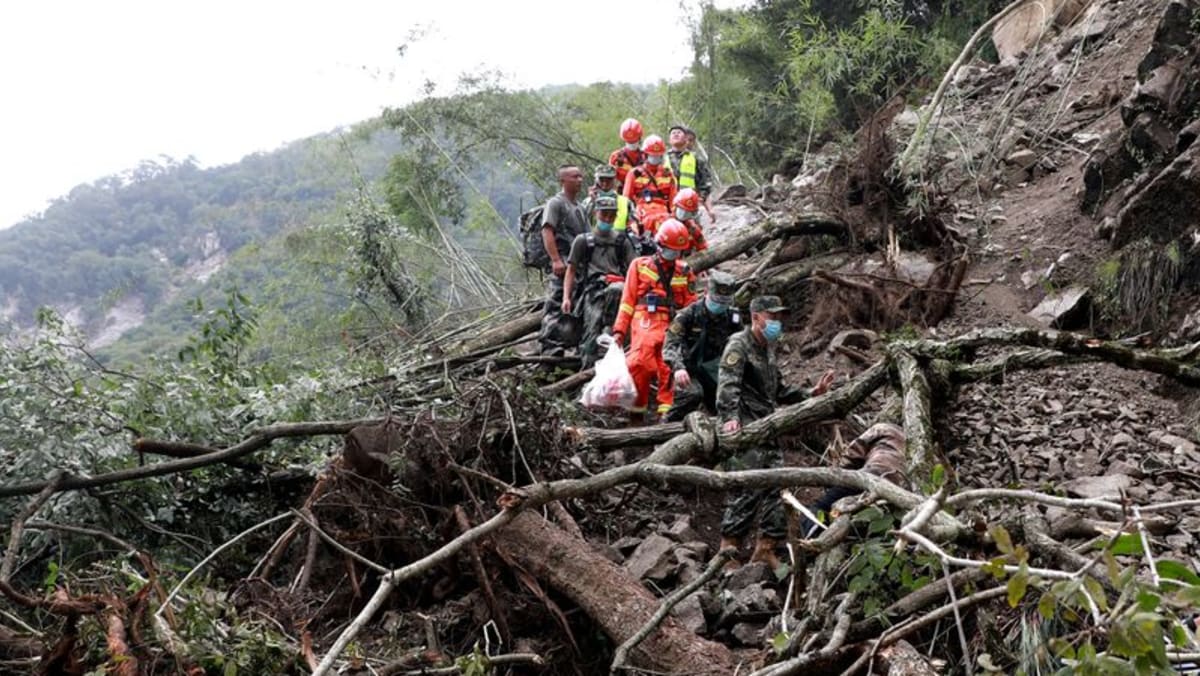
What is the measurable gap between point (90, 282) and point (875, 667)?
36.6 m

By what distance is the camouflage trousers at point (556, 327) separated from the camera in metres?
7.53

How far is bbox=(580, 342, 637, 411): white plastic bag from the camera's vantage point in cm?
592

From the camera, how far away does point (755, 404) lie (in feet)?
17.5

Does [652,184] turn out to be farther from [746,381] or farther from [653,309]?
[746,381]

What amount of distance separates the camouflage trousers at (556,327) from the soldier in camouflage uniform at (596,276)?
10cm

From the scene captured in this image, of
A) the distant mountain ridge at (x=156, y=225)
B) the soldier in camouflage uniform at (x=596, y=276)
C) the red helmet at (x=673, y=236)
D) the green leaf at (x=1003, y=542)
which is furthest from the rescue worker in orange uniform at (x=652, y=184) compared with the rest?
the distant mountain ridge at (x=156, y=225)

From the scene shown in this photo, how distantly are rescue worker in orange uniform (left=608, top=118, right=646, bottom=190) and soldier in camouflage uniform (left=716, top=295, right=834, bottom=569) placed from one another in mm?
3842

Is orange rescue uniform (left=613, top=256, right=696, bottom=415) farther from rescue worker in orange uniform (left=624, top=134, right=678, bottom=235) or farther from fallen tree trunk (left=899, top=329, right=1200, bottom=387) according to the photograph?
rescue worker in orange uniform (left=624, top=134, right=678, bottom=235)

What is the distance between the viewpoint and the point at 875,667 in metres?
2.75

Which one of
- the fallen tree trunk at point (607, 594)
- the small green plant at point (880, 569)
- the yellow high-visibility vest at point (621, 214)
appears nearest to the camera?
the small green plant at point (880, 569)

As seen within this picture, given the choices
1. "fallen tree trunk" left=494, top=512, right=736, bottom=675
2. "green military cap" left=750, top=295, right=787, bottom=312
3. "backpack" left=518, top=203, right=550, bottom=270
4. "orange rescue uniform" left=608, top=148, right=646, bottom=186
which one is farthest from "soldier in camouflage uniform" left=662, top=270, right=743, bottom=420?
"orange rescue uniform" left=608, top=148, right=646, bottom=186

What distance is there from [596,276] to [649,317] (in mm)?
1162

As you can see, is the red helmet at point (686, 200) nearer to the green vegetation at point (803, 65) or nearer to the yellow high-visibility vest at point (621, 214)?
the yellow high-visibility vest at point (621, 214)

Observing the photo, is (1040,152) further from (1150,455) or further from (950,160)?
(1150,455)
